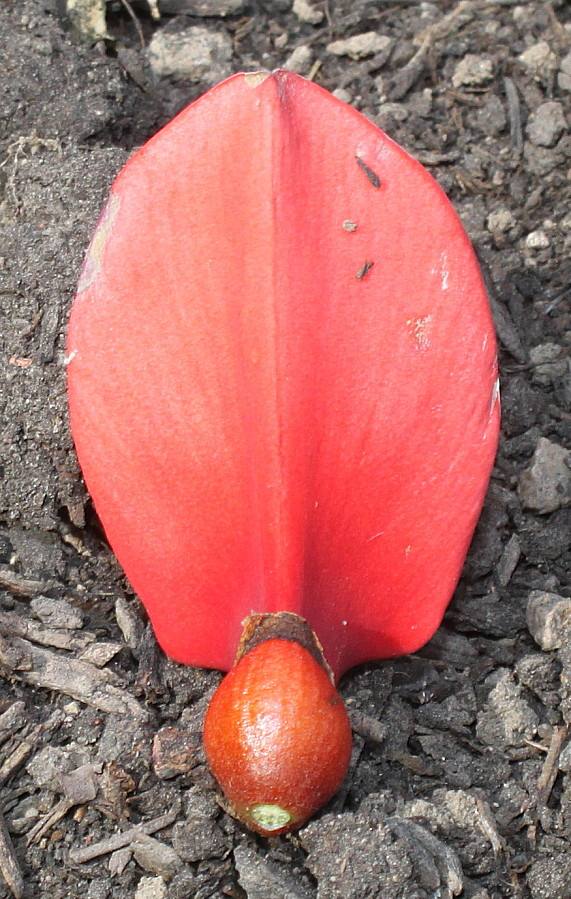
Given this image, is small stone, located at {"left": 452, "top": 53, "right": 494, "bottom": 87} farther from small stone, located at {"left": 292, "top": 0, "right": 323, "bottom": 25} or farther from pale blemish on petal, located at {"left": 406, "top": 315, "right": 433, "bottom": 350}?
pale blemish on petal, located at {"left": 406, "top": 315, "right": 433, "bottom": 350}

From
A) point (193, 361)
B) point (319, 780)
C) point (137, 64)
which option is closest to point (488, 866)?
point (319, 780)

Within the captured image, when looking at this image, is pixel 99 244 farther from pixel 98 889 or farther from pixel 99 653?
pixel 98 889

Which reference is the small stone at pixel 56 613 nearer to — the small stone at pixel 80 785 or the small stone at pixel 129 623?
the small stone at pixel 129 623

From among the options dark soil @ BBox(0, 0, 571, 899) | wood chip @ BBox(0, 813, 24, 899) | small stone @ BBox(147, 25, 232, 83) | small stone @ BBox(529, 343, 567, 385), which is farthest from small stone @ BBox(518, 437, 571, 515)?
small stone @ BBox(147, 25, 232, 83)

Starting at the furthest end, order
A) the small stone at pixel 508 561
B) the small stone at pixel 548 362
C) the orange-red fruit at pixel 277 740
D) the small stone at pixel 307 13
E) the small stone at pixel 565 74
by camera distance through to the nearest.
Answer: the small stone at pixel 307 13, the small stone at pixel 565 74, the small stone at pixel 548 362, the small stone at pixel 508 561, the orange-red fruit at pixel 277 740

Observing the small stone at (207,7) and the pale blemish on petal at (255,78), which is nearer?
the pale blemish on petal at (255,78)

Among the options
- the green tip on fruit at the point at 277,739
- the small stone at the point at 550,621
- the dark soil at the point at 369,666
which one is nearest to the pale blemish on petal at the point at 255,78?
the dark soil at the point at 369,666

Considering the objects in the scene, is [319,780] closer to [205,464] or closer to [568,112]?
[205,464]
